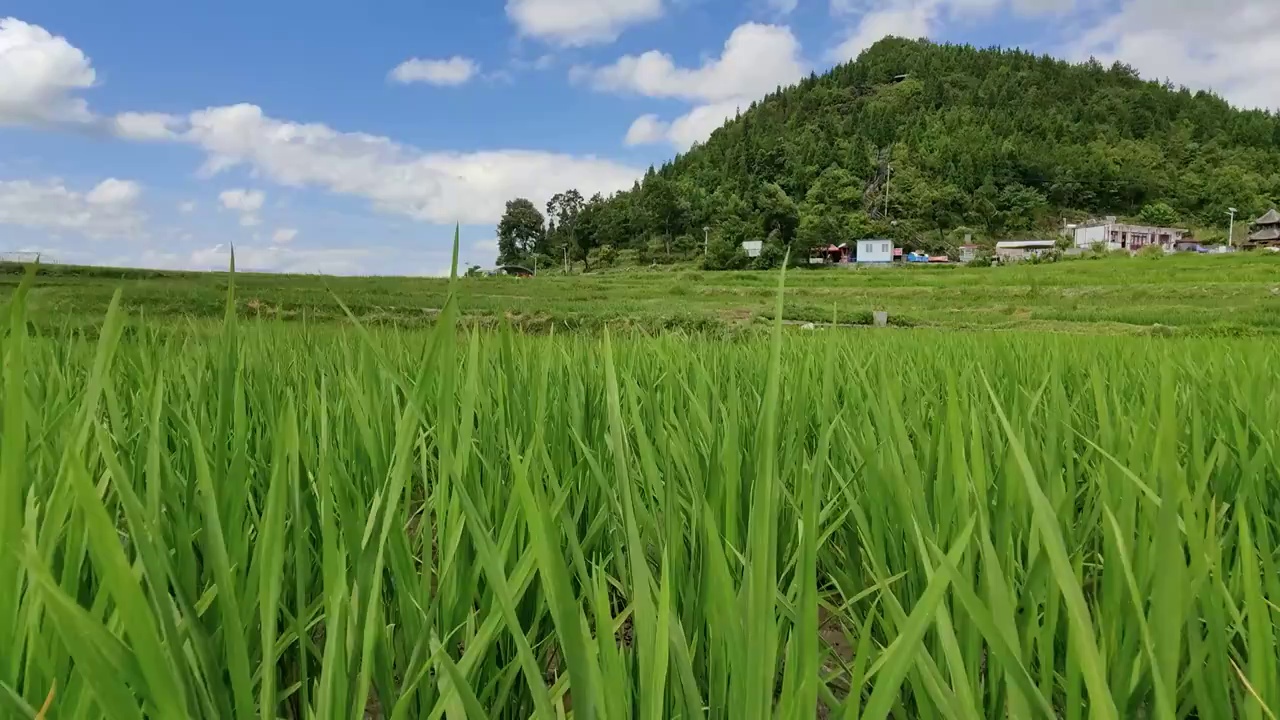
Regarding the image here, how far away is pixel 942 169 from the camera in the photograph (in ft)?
191

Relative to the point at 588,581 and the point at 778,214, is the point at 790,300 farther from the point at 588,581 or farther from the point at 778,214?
the point at 778,214

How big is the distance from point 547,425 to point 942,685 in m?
0.65

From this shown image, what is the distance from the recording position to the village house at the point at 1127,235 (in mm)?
45875

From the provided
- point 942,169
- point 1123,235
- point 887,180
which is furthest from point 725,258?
point 942,169

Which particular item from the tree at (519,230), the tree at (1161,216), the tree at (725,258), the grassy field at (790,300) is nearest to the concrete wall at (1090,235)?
the tree at (1161,216)

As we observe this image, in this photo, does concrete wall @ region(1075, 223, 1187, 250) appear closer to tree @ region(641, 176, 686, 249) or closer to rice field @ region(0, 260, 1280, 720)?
tree @ region(641, 176, 686, 249)

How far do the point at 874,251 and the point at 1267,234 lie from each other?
21.5 m

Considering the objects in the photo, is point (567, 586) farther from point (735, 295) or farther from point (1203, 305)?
point (735, 295)

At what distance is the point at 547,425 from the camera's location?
901 millimetres

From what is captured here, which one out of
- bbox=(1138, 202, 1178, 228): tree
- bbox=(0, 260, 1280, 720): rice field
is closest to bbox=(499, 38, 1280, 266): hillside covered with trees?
bbox=(1138, 202, 1178, 228): tree

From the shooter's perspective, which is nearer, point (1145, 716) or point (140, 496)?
point (1145, 716)

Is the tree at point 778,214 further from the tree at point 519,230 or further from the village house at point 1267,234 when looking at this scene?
the village house at point 1267,234

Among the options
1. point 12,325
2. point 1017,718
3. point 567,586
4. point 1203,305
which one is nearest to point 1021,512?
point 1017,718

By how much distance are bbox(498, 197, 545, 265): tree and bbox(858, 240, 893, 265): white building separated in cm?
2369
